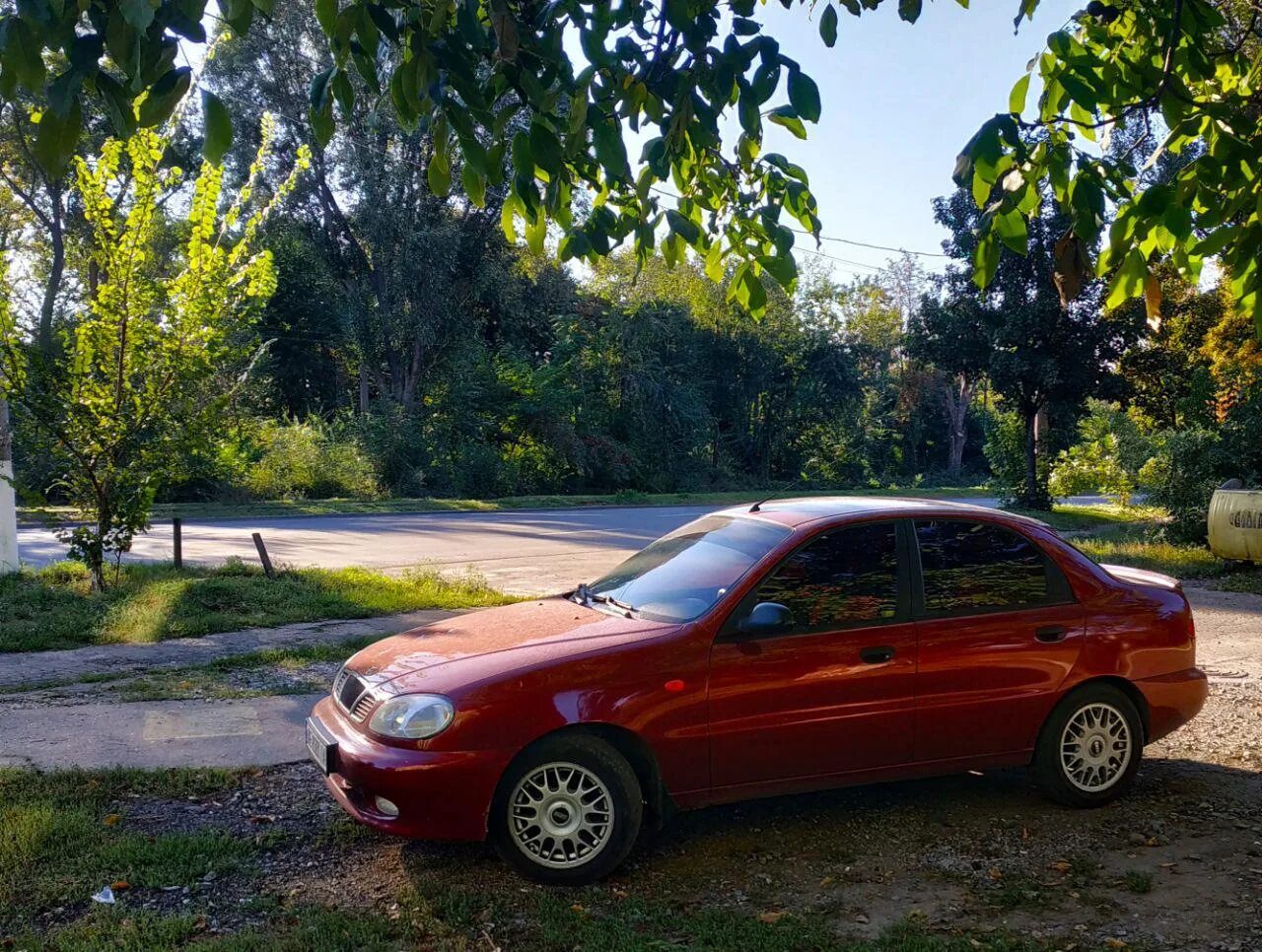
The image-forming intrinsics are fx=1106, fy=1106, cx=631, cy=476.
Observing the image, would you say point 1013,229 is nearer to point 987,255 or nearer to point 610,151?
point 987,255

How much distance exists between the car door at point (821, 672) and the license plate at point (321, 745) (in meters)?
1.68

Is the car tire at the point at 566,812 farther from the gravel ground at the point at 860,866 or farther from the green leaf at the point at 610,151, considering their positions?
the green leaf at the point at 610,151

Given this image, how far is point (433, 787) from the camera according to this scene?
453 cm

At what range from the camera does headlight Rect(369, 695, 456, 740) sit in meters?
4.60

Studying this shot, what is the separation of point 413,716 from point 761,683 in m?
1.56

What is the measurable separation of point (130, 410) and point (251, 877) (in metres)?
8.31

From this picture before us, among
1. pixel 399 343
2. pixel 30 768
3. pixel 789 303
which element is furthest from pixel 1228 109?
pixel 789 303

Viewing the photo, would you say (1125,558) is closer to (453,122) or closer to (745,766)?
(745,766)

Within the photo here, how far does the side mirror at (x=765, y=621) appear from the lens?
16.4ft

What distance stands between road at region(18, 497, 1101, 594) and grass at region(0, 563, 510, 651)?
1321 millimetres

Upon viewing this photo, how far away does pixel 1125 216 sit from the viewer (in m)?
4.32

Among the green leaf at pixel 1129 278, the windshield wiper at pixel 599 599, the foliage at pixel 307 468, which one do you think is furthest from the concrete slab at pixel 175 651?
the foliage at pixel 307 468

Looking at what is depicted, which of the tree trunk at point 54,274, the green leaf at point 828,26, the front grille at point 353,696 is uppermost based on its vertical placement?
the tree trunk at point 54,274

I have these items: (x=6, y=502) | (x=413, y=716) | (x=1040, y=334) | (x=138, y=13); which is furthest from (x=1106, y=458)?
(x=138, y=13)
